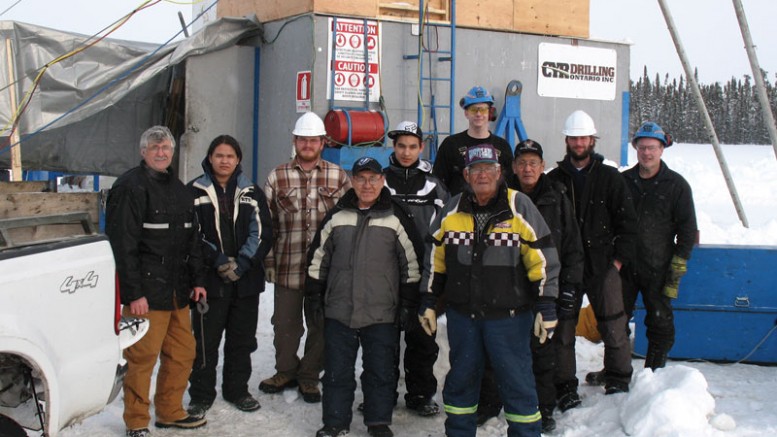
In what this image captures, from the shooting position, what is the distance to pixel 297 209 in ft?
19.5

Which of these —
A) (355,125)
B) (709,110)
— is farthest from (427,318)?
(709,110)

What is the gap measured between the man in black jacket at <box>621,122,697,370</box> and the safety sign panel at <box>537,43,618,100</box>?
524 centimetres

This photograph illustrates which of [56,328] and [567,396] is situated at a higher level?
[56,328]

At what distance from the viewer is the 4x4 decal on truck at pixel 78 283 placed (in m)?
3.70

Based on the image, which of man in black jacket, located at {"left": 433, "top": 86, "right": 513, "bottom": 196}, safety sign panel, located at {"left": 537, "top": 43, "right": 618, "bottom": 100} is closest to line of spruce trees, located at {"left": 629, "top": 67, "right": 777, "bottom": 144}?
safety sign panel, located at {"left": 537, "top": 43, "right": 618, "bottom": 100}

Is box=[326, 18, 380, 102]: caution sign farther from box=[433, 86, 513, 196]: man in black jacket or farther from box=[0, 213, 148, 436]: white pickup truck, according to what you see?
box=[0, 213, 148, 436]: white pickup truck

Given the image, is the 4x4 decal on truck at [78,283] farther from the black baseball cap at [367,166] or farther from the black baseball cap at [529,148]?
the black baseball cap at [529,148]

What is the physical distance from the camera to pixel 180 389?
17.7 ft

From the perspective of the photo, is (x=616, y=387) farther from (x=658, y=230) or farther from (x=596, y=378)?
(x=658, y=230)

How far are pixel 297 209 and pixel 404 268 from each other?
1.12 metres

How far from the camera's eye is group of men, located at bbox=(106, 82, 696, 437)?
4.70 meters

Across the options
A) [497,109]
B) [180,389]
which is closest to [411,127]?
[180,389]

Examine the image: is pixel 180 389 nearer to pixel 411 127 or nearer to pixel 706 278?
pixel 411 127

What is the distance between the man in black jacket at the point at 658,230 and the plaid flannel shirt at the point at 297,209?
2.33 m
